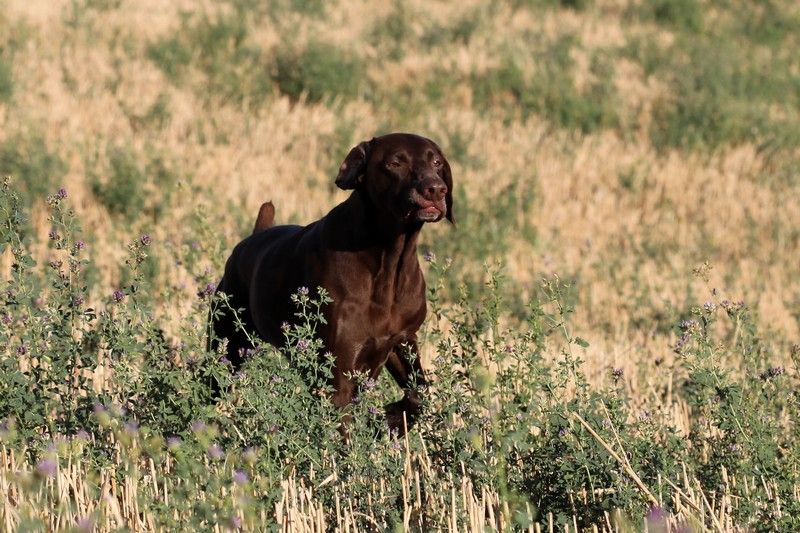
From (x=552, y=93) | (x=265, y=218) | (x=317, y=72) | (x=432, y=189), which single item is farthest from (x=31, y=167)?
(x=552, y=93)

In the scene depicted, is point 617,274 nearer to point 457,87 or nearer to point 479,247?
point 479,247

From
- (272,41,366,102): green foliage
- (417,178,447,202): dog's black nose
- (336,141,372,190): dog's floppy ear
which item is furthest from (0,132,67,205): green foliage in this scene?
(417,178,447,202): dog's black nose

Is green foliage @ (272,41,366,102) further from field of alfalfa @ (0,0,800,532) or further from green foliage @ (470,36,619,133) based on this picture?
green foliage @ (470,36,619,133)

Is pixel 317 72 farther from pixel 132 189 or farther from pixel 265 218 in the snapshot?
pixel 265 218

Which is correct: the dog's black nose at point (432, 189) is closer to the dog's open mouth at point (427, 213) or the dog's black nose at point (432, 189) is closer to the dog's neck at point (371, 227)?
the dog's open mouth at point (427, 213)

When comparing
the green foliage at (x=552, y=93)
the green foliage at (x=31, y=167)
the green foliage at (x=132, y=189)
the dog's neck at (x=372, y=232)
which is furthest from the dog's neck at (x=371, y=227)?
the green foliage at (x=552, y=93)

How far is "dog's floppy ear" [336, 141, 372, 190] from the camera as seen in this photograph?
508 cm

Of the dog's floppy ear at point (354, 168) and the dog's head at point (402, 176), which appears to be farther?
the dog's floppy ear at point (354, 168)

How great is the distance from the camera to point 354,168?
5.12 m

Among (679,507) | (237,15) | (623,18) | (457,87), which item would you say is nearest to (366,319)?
(679,507)

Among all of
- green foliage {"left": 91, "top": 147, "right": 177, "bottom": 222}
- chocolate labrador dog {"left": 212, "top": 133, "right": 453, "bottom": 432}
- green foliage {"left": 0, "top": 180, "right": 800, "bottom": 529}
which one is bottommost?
green foliage {"left": 0, "top": 180, "right": 800, "bottom": 529}

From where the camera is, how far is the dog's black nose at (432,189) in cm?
489

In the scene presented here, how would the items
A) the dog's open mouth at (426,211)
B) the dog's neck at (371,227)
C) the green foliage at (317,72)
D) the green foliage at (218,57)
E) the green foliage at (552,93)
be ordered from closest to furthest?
1. the dog's open mouth at (426,211)
2. the dog's neck at (371,227)
3. the green foliage at (218,57)
4. the green foliage at (317,72)
5. the green foliage at (552,93)

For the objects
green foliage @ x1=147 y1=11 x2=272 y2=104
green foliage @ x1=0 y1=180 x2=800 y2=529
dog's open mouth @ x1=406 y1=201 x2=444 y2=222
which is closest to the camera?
green foliage @ x1=0 y1=180 x2=800 y2=529
